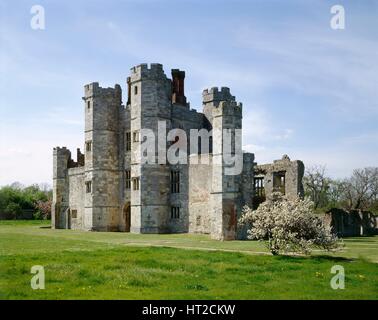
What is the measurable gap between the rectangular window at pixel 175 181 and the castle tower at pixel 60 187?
14981 mm

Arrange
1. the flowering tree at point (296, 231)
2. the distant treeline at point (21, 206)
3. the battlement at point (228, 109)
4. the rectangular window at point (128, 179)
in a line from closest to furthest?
the flowering tree at point (296, 231), the battlement at point (228, 109), the rectangular window at point (128, 179), the distant treeline at point (21, 206)

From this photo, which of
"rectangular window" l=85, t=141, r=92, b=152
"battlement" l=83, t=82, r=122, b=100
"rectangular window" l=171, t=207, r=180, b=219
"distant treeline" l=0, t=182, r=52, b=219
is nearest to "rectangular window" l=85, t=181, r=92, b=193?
"rectangular window" l=85, t=141, r=92, b=152

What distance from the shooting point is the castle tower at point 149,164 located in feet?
136

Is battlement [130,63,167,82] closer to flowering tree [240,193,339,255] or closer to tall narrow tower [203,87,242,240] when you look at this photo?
tall narrow tower [203,87,242,240]

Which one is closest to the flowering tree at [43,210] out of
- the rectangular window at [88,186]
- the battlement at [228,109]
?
the rectangular window at [88,186]

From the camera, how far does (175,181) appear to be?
41.8 m

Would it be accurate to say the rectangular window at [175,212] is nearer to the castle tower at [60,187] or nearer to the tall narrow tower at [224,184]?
the tall narrow tower at [224,184]

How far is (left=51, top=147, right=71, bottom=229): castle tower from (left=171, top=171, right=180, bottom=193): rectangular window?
14981mm

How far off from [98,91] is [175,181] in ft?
36.0

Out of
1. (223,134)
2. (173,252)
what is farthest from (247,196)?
(173,252)
